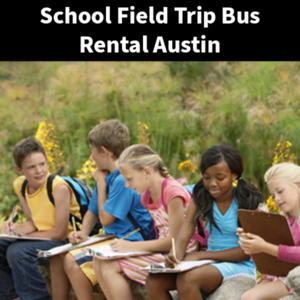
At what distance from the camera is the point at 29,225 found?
11.3 feet

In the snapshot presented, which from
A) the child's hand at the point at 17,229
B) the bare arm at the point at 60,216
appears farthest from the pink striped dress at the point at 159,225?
the child's hand at the point at 17,229

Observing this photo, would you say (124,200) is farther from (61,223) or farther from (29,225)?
(29,225)

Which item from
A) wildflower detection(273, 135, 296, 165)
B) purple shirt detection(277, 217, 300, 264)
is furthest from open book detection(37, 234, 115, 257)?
wildflower detection(273, 135, 296, 165)

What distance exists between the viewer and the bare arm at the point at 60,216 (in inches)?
128

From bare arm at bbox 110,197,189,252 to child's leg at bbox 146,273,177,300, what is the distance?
0.97 ft

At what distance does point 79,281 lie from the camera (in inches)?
115

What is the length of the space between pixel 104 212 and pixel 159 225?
0.40m

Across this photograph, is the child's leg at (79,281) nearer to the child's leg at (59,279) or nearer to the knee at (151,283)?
the child's leg at (59,279)

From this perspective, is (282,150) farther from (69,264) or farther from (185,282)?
(69,264)

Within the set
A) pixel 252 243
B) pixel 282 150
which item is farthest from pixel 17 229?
pixel 282 150

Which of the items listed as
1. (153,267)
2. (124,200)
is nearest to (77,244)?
(124,200)

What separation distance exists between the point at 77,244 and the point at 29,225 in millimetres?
556

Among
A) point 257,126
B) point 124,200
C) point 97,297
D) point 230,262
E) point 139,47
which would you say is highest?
point 139,47

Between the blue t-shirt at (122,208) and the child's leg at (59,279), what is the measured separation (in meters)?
0.38
